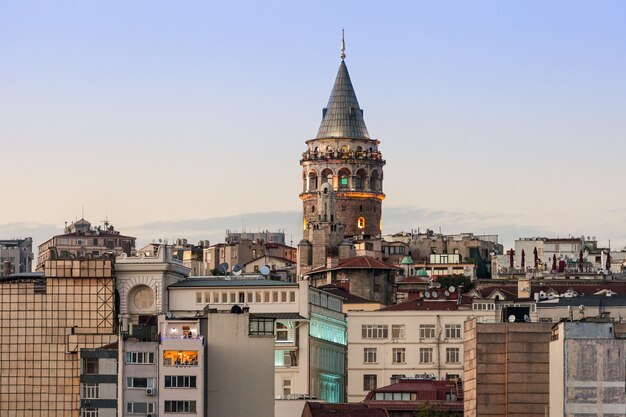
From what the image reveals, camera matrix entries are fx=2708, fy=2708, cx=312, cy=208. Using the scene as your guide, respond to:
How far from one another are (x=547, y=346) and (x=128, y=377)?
875 inches

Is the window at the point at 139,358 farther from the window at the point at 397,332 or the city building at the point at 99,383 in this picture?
the window at the point at 397,332

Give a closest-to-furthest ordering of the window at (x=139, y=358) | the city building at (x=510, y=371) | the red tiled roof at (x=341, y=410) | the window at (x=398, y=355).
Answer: the window at (x=139, y=358)
the red tiled roof at (x=341, y=410)
the city building at (x=510, y=371)
the window at (x=398, y=355)

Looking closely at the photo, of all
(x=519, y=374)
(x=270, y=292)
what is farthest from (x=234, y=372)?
(x=270, y=292)

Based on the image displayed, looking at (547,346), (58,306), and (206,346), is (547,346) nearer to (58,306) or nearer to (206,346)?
(206,346)

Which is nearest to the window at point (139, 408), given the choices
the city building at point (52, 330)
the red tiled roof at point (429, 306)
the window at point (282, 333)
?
the window at point (282, 333)

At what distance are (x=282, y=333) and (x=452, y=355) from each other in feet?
42.8

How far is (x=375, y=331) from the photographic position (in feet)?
575

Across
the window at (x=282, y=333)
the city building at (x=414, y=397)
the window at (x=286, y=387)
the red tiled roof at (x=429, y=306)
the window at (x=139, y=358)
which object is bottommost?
the city building at (x=414, y=397)

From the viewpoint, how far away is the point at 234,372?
142250 mm

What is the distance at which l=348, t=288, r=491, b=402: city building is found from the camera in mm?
173250

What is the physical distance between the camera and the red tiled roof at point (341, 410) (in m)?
142

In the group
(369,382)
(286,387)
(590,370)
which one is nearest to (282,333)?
(286,387)

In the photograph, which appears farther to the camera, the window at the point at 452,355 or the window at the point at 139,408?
the window at the point at 452,355

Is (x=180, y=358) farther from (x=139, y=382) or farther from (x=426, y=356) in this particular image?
(x=426, y=356)
